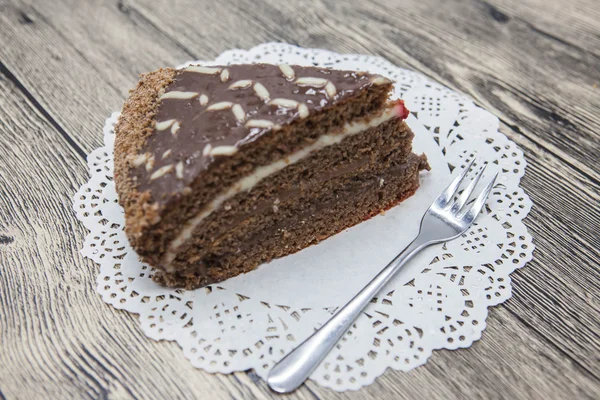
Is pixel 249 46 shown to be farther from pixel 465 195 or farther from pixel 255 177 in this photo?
pixel 465 195

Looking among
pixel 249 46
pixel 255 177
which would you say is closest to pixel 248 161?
pixel 255 177

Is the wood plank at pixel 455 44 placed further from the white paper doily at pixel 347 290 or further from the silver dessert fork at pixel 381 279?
the silver dessert fork at pixel 381 279

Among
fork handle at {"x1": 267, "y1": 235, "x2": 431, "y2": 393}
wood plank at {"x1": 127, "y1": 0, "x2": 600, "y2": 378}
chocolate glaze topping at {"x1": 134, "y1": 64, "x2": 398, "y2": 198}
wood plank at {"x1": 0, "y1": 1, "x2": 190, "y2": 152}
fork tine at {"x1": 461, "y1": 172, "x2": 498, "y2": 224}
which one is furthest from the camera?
wood plank at {"x1": 0, "y1": 1, "x2": 190, "y2": 152}

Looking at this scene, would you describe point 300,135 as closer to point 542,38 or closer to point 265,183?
point 265,183

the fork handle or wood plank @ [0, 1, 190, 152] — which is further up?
wood plank @ [0, 1, 190, 152]

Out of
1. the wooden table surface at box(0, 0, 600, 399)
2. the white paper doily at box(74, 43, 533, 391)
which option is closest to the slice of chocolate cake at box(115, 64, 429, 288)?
the white paper doily at box(74, 43, 533, 391)

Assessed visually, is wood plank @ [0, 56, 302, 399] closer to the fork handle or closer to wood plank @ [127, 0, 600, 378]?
the fork handle
